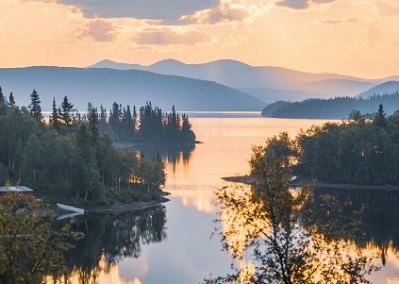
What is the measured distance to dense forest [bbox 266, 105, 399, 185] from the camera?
143 metres

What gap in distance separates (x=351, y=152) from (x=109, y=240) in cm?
7191

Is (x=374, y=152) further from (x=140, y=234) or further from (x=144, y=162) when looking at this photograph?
(x=140, y=234)

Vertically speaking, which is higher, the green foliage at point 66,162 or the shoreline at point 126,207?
the green foliage at point 66,162

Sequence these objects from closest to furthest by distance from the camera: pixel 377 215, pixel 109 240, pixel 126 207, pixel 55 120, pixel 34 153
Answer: pixel 109 240, pixel 377 215, pixel 126 207, pixel 34 153, pixel 55 120

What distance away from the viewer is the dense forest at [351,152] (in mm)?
143000

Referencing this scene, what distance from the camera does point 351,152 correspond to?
479 ft

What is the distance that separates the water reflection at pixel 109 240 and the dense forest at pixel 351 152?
48470mm

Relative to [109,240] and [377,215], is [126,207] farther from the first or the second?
[377,215]

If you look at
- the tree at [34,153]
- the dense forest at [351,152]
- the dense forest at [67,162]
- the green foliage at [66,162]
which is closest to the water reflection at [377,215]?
the dense forest at [351,152]

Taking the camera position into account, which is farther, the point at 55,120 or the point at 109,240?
the point at 55,120

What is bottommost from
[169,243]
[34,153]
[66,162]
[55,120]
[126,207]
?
[169,243]

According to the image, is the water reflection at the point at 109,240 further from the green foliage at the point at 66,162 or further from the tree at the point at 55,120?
the tree at the point at 55,120

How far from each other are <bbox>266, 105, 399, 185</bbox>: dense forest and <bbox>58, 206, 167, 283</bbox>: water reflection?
4847cm

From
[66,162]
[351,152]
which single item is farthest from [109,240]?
[351,152]
